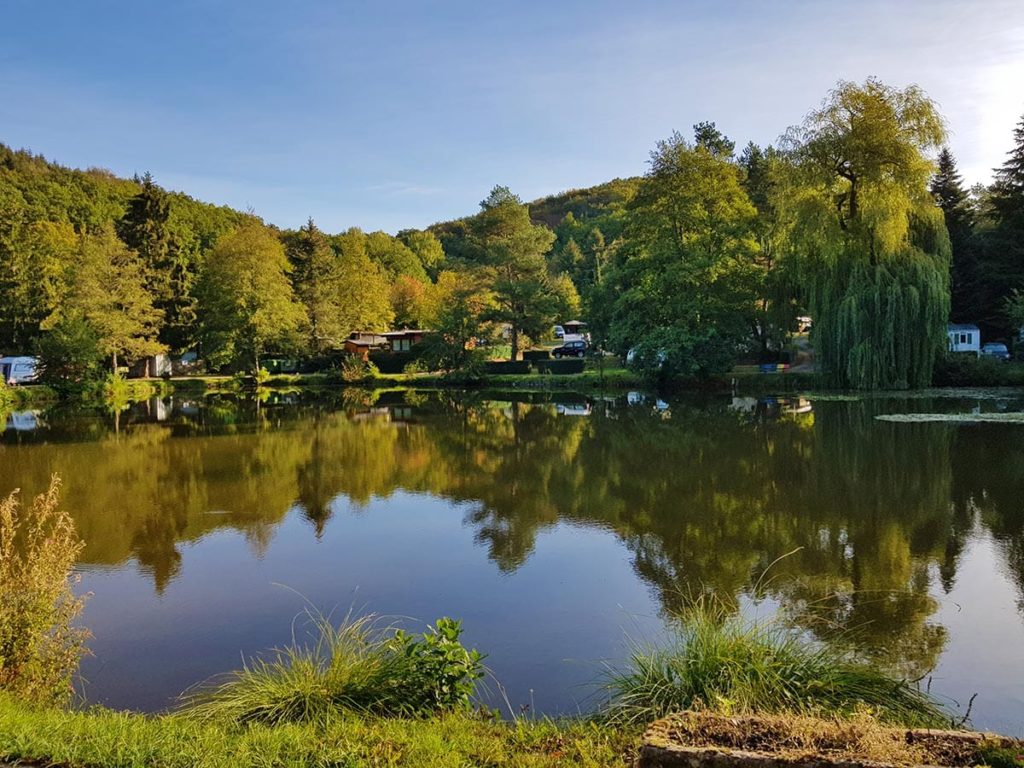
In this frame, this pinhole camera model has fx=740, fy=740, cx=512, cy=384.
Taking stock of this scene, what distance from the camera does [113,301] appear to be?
41.6m

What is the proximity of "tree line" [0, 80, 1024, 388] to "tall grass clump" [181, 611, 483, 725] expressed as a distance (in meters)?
28.6

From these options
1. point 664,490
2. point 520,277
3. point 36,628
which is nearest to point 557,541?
point 664,490

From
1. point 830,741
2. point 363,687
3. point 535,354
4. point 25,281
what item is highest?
point 25,281

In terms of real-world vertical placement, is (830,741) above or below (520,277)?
below

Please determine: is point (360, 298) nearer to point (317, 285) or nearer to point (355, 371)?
point (317, 285)

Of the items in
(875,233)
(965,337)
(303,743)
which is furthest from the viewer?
(965,337)

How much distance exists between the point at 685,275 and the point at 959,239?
648 inches

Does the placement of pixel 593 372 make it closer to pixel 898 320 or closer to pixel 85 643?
pixel 898 320

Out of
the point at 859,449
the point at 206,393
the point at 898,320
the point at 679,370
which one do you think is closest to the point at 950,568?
the point at 859,449

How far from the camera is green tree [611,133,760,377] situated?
35875 mm

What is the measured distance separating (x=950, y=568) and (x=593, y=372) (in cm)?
3433

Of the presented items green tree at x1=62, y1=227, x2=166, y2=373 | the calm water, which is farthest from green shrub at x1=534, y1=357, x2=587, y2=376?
green tree at x1=62, y1=227, x2=166, y2=373

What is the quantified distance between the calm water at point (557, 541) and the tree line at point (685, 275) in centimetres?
1092

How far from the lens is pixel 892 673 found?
20.1 feet
